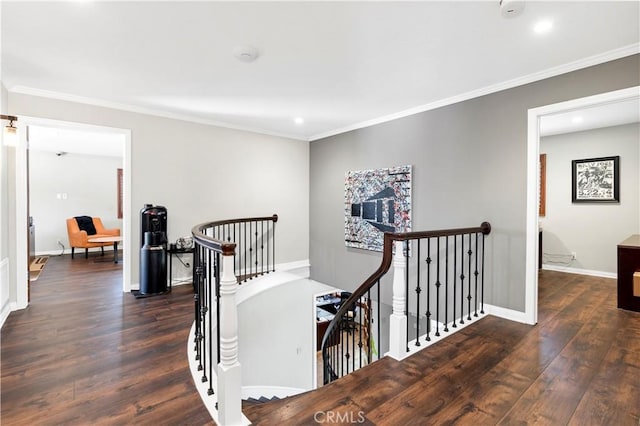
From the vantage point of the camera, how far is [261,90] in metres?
3.52

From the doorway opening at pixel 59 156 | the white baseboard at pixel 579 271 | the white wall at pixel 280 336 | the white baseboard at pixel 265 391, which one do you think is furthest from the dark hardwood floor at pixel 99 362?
the white baseboard at pixel 579 271

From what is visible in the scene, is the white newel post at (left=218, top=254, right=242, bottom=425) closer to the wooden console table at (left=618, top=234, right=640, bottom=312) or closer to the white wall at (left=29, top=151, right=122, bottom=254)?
the wooden console table at (left=618, top=234, right=640, bottom=312)

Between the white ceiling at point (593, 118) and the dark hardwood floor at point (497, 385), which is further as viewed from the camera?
the white ceiling at point (593, 118)

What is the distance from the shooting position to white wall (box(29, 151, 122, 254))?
23.8ft

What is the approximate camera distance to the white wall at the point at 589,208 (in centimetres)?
487

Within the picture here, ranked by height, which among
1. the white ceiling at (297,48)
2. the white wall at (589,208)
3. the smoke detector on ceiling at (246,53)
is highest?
the white ceiling at (297,48)

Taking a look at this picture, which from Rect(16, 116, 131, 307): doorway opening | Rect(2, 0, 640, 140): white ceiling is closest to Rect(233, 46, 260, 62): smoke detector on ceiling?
Rect(2, 0, 640, 140): white ceiling

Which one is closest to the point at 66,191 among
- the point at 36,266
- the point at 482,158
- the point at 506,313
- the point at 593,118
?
the point at 36,266

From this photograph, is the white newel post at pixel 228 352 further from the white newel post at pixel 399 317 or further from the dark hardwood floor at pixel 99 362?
the white newel post at pixel 399 317

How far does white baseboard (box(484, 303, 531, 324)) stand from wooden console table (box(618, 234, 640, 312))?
1.46m

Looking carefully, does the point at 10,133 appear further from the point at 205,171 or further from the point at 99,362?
the point at 99,362

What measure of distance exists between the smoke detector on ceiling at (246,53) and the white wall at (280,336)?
315 centimetres

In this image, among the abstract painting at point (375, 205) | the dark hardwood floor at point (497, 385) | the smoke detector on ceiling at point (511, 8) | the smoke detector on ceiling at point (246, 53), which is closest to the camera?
the dark hardwood floor at point (497, 385)

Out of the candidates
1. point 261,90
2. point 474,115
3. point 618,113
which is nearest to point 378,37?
point 261,90
